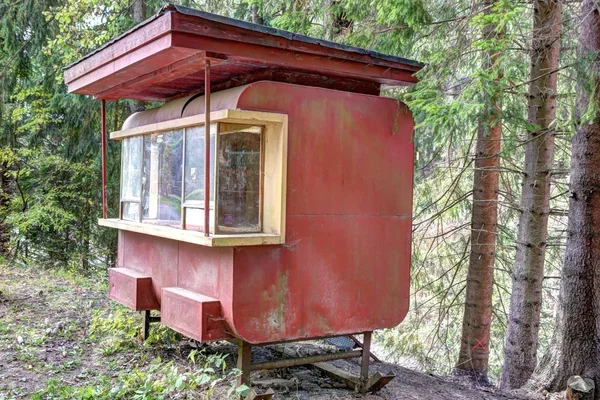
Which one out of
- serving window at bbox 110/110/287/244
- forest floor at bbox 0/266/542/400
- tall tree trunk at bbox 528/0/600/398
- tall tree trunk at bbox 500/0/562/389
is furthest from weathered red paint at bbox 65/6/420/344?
tall tree trunk at bbox 500/0/562/389

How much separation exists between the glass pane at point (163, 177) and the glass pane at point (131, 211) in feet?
0.56

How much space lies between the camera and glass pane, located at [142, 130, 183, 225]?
471 cm

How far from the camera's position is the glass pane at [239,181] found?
4078 mm

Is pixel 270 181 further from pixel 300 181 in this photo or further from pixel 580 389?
pixel 580 389

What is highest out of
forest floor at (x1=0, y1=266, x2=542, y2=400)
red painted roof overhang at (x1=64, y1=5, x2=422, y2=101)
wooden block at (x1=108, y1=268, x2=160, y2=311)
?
red painted roof overhang at (x1=64, y1=5, x2=422, y2=101)

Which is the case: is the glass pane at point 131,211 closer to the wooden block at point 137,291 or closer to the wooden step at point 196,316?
the wooden block at point 137,291

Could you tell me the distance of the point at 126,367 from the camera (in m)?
5.06

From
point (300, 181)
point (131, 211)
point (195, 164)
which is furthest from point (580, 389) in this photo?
point (131, 211)

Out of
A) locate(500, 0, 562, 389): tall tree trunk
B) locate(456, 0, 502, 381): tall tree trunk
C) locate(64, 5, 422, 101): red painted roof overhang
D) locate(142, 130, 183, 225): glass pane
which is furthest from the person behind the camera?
locate(456, 0, 502, 381): tall tree trunk

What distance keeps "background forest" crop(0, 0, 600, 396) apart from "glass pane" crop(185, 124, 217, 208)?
1816mm

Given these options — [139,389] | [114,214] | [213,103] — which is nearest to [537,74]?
[213,103]

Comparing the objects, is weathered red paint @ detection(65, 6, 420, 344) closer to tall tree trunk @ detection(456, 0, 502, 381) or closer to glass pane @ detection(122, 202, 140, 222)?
glass pane @ detection(122, 202, 140, 222)

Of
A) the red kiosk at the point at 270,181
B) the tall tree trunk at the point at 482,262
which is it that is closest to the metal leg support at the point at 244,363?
the red kiosk at the point at 270,181

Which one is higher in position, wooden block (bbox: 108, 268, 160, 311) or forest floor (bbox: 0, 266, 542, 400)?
wooden block (bbox: 108, 268, 160, 311)
